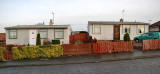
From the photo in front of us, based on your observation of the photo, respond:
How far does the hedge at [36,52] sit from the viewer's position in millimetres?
8883

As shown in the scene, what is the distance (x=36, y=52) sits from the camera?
360 inches

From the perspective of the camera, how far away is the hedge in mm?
8883

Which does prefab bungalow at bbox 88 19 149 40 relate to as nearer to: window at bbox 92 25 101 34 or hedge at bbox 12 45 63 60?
window at bbox 92 25 101 34

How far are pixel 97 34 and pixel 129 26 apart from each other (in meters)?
5.79

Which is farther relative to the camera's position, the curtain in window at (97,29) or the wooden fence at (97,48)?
the curtain in window at (97,29)

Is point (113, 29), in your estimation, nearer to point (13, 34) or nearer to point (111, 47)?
point (111, 47)

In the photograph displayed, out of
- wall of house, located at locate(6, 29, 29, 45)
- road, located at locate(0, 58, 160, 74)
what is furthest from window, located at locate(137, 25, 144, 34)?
wall of house, located at locate(6, 29, 29, 45)

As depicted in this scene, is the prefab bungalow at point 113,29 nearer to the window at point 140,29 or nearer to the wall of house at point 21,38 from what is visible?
the window at point 140,29

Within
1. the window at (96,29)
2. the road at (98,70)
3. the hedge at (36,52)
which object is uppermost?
the window at (96,29)

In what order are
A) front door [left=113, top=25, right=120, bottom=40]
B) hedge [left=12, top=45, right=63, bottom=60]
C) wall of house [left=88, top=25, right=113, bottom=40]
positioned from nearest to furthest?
hedge [left=12, top=45, right=63, bottom=60] < wall of house [left=88, top=25, right=113, bottom=40] < front door [left=113, top=25, right=120, bottom=40]

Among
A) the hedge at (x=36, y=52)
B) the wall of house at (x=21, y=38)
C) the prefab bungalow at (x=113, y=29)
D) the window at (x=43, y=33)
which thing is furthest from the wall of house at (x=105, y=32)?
the wall of house at (x=21, y=38)

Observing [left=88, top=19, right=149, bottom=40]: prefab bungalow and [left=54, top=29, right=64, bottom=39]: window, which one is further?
[left=88, top=19, right=149, bottom=40]: prefab bungalow

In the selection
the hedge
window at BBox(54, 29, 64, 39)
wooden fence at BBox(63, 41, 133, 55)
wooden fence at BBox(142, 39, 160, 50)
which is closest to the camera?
the hedge

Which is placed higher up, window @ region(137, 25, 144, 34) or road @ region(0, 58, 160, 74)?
window @ region(137, 25, 144, 34)
